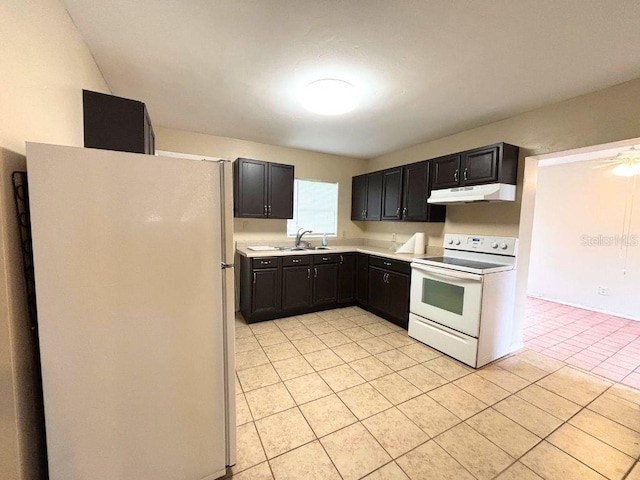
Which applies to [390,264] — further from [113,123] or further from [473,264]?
[113,123]

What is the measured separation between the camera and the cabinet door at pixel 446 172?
3068mm

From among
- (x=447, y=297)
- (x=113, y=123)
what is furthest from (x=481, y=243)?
(x=113, y=123)

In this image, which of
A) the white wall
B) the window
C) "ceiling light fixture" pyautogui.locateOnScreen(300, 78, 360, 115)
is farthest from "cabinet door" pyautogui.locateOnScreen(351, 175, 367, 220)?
the white wall

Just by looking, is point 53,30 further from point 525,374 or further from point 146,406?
point 525,374

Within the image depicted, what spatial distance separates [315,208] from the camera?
4.64 metres

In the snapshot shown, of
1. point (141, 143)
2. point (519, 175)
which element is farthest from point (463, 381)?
point (141, 143)

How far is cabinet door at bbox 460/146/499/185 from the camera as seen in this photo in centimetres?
270

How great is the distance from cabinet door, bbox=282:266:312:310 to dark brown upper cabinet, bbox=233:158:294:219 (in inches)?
33.7

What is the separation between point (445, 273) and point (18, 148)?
124 inches

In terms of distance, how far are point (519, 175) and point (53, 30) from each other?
3729 millimetres

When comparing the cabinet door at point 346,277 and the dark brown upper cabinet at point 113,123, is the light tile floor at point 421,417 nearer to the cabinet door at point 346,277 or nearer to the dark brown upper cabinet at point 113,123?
the cabinet door at point 346,277

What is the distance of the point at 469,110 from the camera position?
269 centimetres

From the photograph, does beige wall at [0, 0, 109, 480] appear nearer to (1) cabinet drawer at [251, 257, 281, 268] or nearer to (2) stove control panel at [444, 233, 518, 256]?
(1) cabinet drawer at [251, 257, 281, 268]

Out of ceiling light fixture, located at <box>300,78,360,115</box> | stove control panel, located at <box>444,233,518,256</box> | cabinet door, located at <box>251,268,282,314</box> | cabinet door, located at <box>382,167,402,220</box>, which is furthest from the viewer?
cabinet door, located at <box>382,167,402,220</box>
